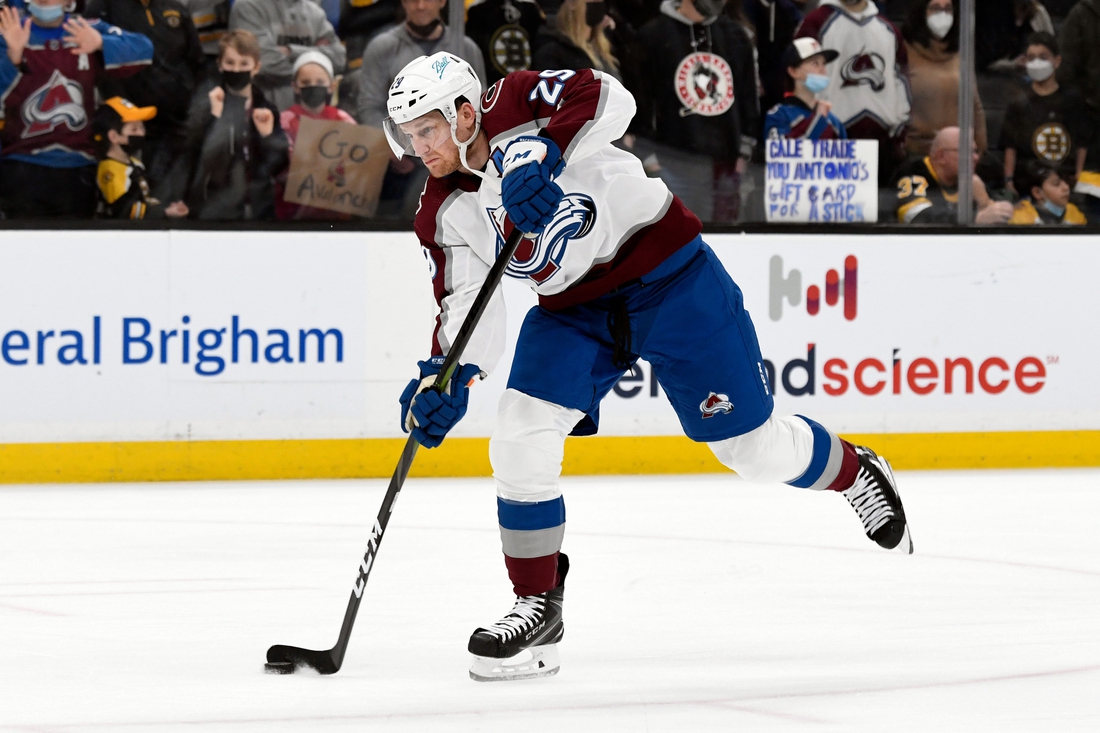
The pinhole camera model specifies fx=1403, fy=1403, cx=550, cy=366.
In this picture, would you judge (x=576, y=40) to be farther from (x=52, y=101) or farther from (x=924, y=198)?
(x=52, y=101)

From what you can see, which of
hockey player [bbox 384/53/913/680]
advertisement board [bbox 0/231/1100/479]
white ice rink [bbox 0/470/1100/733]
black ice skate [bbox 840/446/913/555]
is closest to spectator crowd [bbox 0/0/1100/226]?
advertisement board [bbox 0/231/1100/479]

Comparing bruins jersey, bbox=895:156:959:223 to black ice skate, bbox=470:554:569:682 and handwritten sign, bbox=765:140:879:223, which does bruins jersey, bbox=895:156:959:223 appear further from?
black ice skate, bbox=470:554:569:682

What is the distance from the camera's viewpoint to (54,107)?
4949mm

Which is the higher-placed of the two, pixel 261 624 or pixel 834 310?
pixel 834 310

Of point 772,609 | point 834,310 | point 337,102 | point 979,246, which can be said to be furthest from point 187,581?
point 979,246

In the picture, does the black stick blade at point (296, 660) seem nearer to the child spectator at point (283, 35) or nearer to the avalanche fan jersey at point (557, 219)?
the avalanche fan jersey at point (557, 219)

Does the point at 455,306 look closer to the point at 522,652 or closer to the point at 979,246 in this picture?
the point at 522,652

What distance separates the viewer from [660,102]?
17.6 feet

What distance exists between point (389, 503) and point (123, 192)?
2943mm

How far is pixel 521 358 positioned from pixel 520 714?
71 centimetres

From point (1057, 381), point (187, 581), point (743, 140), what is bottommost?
point (187, 581)

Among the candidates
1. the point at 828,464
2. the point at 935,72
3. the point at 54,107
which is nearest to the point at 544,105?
the point at 828,464

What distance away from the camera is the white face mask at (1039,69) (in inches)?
221

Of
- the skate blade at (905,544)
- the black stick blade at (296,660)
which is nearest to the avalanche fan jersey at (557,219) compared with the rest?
the black stick blade at (296,660)
